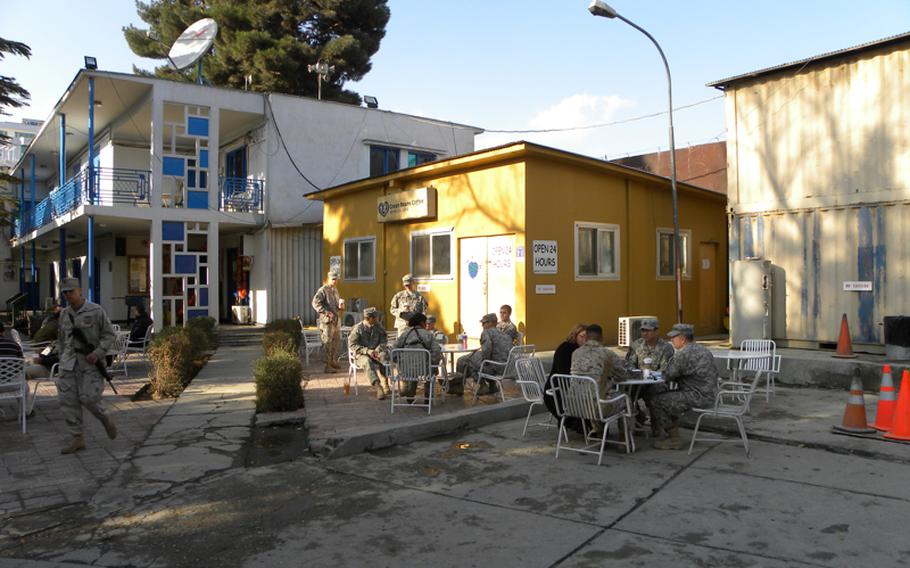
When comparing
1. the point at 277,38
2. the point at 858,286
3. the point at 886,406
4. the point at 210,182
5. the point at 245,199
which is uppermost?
the point at 277,38

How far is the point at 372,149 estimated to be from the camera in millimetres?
20484

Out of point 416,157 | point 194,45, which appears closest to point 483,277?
point 416,157

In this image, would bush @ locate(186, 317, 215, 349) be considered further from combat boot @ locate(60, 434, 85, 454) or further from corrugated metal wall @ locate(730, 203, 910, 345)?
corrugated metal wall @ locate(730, 203, 910, 345)

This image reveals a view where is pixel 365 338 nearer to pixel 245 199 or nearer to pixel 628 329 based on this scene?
pixel 628 329

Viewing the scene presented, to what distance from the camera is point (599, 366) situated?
→ 20.2ft

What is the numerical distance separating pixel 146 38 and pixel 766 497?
110 ft

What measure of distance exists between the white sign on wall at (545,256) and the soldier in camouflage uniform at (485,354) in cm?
292

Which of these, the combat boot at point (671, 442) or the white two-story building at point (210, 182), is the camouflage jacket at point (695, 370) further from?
the white two-story building at point (210, 182)

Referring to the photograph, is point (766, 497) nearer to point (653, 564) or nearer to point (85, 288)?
point (653, 564)

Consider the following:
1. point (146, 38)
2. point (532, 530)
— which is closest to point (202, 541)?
point (532, 530)

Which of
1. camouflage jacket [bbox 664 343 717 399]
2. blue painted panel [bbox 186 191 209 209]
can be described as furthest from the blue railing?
camouflage jacket [bbox 664 343 717 399]

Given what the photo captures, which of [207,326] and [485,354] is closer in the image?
[485,354]

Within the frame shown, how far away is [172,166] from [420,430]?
13.3 meters

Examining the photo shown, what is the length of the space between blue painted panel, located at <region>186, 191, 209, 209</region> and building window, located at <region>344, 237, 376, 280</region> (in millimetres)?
4246
